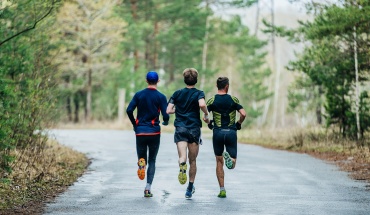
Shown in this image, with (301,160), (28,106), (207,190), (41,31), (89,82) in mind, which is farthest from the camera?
(89,82)

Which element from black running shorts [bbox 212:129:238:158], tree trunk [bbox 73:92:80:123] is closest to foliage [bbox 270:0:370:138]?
black running shorts [bbox 212:129:238:158]

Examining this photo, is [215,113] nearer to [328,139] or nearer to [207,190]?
[207,190]

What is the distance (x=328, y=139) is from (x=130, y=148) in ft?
22.9

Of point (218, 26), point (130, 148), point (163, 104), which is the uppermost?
point (218, 26)

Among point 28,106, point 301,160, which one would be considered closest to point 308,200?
point 28,106

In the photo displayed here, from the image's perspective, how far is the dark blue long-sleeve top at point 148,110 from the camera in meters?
11.8

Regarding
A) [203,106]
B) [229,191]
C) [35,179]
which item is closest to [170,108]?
[203,106]

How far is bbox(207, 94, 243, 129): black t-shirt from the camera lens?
11.6 meters

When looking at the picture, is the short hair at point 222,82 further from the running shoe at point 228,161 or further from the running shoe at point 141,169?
the running shoe at point 141,169

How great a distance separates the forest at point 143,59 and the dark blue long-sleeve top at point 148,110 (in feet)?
6.87

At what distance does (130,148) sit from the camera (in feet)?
85.8

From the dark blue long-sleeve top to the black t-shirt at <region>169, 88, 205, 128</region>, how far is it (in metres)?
0.26

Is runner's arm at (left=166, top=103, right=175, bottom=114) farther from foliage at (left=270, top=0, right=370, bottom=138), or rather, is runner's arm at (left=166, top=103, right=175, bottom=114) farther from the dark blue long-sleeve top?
foliage at (left=270, top=0, right=370, bottom=138)

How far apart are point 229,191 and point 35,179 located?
3770 mm
